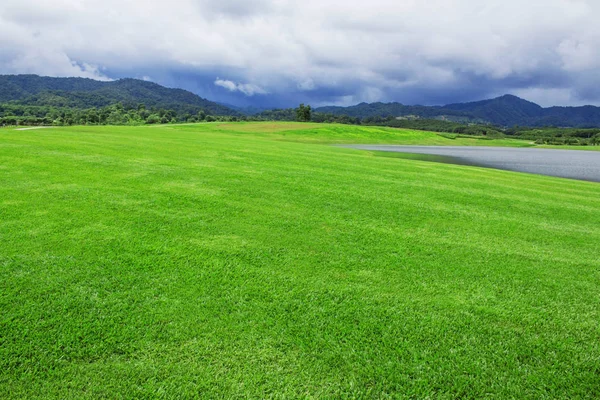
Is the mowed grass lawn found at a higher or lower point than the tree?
lower

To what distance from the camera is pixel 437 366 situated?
365 cm

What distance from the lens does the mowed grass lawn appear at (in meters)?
3.43

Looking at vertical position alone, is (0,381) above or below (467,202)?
below

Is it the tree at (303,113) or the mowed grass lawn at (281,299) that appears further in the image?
the tree at (303,113)

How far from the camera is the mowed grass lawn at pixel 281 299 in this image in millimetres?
3428

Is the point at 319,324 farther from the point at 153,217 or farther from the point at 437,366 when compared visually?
the point at 153,217

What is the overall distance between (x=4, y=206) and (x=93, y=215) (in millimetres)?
2152

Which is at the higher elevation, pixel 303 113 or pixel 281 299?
pixel 303 113

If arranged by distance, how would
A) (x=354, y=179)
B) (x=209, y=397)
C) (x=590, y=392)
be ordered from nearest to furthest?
(x=209, y=397)
(x=590, y=392)
(x=354, y=179)

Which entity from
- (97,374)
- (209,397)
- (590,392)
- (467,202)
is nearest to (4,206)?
(97,374)

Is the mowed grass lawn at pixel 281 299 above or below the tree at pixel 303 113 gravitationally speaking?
below

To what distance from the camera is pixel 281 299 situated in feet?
15.4

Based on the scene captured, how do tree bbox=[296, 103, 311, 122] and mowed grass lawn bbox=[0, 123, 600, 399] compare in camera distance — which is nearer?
mowed grass lawn bbox=[0, 123, 600, 399]

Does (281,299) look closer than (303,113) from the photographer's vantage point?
Yes
